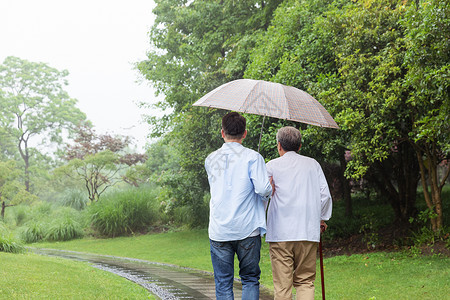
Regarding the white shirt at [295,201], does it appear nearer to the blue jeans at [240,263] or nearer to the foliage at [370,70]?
the blue jeans at [240,263]

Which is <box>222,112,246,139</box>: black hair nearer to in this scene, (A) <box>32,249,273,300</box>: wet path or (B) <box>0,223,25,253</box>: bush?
(A) <box>32,249,273,300</box>: wet path

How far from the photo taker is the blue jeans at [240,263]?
3.14 metres

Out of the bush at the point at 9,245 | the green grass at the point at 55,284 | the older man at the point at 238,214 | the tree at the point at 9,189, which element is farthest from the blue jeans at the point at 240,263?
the tree at the point at 9,189

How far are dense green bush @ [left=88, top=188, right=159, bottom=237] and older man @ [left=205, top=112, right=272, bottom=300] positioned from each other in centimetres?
1393

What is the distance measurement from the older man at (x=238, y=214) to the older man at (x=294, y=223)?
0.63 feet

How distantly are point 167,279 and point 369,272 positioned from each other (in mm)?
3495

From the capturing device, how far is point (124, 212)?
1680 cm

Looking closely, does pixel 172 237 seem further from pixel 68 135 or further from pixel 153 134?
pixel 68 135

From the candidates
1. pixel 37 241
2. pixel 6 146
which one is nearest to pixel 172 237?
pixel 37 241

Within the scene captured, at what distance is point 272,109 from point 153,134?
12.1 m

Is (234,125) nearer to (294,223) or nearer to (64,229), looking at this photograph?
(294,223)

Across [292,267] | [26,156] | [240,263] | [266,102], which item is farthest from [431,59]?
[26,156]

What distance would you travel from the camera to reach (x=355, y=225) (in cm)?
1155

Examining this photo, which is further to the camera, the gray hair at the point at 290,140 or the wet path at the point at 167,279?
the wet path at the point at 167,279
